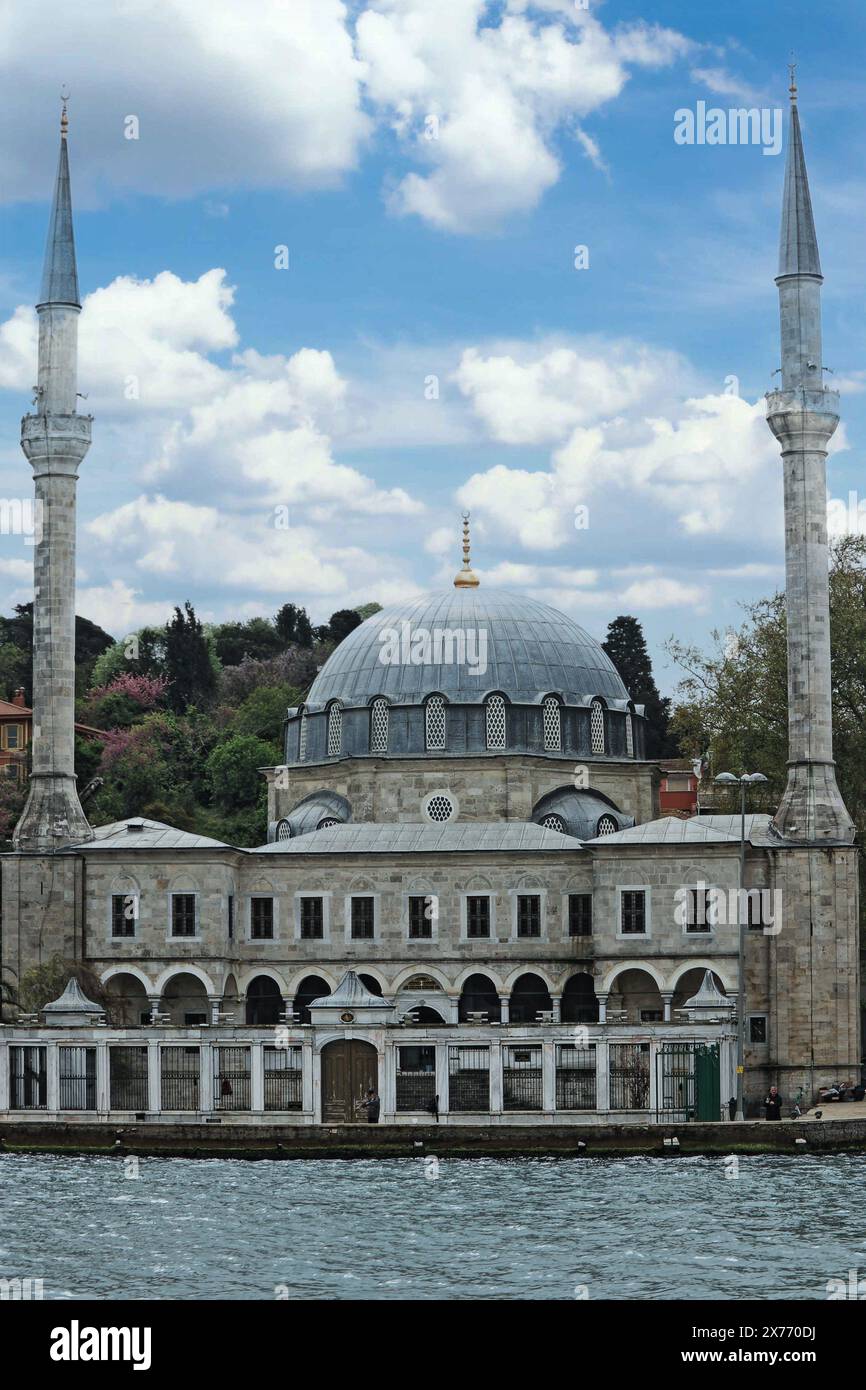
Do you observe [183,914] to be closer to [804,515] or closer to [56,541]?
[56,541]

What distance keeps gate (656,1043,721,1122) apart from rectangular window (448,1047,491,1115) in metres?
3.23

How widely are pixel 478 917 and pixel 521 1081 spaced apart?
1118 cm

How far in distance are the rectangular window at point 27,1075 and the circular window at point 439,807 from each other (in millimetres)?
16180

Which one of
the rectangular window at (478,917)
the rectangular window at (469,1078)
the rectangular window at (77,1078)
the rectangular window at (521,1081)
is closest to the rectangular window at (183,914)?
the rectangular window at (478,917)

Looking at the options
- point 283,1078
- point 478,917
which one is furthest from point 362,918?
point 283,1078

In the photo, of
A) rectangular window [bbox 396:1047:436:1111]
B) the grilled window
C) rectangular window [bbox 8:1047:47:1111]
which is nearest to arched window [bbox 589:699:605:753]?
rectangular window [bbox 396:1047:436:1111]

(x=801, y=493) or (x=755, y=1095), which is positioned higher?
(x=801, y=493)

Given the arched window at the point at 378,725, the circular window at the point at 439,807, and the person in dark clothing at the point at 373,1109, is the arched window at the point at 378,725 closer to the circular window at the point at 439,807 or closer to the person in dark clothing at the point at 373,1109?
the circular window at the point at 439,807

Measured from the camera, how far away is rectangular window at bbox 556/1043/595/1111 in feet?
149

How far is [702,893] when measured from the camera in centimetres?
5375

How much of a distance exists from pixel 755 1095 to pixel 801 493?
13373mm
